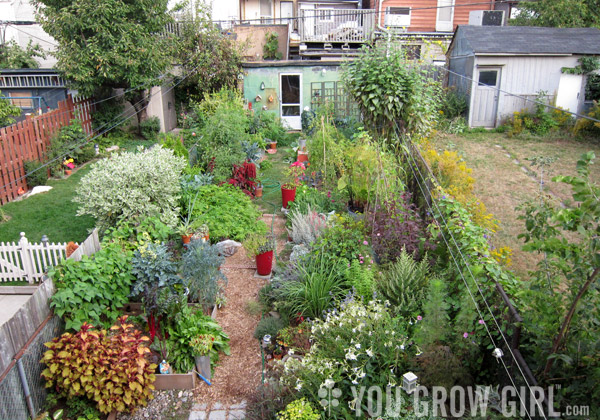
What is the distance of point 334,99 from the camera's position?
14.9 m

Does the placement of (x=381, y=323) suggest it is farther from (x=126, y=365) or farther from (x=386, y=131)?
(x=386, y=131)

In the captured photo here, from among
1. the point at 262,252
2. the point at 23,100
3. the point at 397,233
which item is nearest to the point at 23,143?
the point at 23,100

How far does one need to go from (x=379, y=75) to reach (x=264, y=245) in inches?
155

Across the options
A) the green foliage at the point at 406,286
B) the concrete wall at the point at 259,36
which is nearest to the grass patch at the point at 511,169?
the green foliage at the point at 406,286

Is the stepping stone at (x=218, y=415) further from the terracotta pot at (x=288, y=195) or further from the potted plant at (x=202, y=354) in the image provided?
the terracotta pot at (x=288, y=195)

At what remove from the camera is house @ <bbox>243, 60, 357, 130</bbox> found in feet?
51.8

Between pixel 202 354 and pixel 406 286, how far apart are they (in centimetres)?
237

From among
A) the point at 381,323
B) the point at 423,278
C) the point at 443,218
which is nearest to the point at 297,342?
the point at 381,323

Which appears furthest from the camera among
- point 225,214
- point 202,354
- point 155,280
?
point 225,214

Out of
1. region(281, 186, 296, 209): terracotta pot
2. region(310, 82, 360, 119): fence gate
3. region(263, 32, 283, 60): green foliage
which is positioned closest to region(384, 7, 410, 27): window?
region(263, 32, 283, 60): green foliage

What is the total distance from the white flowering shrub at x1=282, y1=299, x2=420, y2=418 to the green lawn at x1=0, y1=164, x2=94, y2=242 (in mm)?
5320

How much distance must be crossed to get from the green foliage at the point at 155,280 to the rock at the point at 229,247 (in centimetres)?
188

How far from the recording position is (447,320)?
15.3 ft

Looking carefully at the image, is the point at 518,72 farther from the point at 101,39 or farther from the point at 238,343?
the point at 238,343
